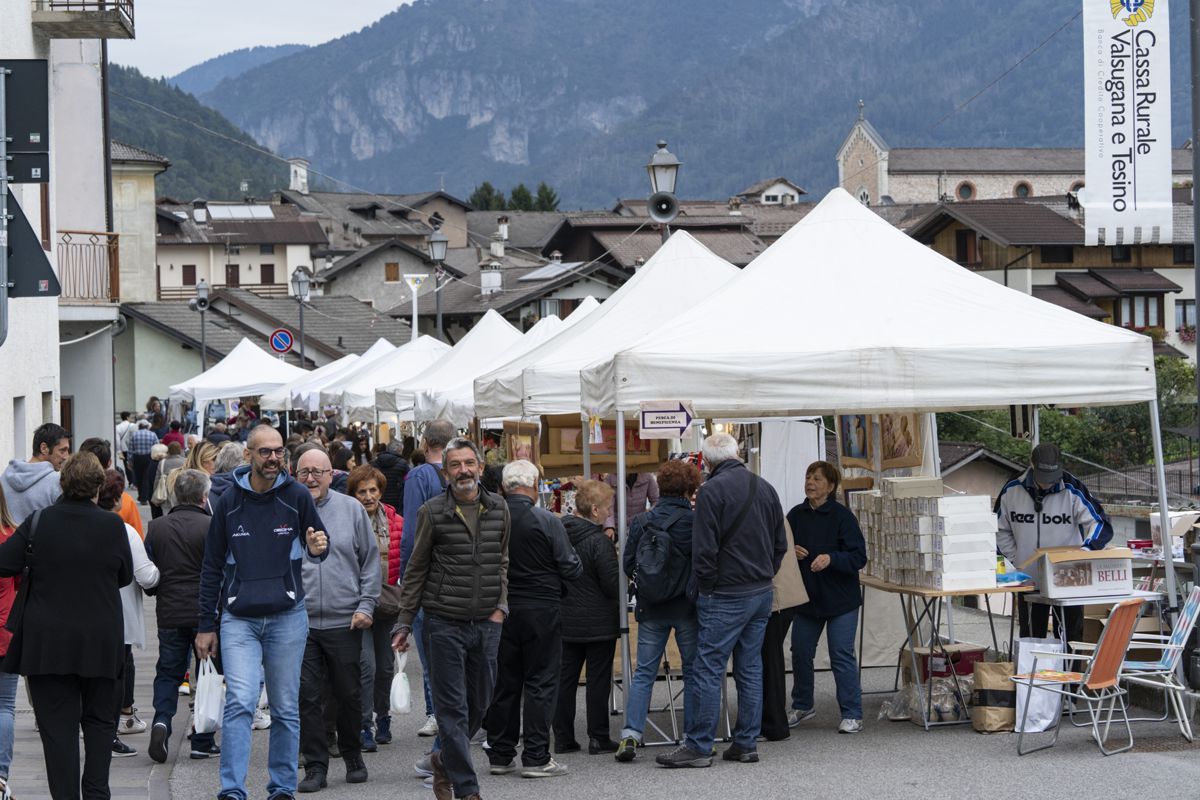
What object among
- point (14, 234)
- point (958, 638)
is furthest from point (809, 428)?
point (14, 234)

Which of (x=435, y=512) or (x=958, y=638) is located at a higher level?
(x=435, y=512)

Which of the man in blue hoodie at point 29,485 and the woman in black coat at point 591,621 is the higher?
the man in blue hoodie at point 29,485

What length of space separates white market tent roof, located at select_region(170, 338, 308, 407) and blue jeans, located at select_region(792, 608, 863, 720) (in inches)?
891

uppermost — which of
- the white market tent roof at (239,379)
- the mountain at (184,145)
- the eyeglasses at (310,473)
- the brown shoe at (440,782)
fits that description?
the mountain at (184,145)

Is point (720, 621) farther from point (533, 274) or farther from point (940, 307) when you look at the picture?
point (533, 274)

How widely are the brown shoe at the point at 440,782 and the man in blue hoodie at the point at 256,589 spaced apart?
2.34 feet

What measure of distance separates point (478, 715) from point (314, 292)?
8810cm

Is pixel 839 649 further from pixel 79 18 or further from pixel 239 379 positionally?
pixel 239 379

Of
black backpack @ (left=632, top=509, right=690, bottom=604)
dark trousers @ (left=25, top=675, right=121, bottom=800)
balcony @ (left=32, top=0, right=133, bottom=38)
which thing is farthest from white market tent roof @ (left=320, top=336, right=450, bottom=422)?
dark trousers @ (left=25, top=675, right=121, bottom=800)

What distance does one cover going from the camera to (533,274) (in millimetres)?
73375

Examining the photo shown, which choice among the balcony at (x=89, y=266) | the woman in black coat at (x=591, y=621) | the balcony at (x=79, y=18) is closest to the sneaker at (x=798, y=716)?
the woman in black coat at (x=591, y=621)

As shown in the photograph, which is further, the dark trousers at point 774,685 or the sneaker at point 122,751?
the sneaker at point 122,751

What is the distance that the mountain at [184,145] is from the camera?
17550 centimetres

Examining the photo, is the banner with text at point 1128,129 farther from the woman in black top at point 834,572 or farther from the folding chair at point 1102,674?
the folding chair at point 1102,674
